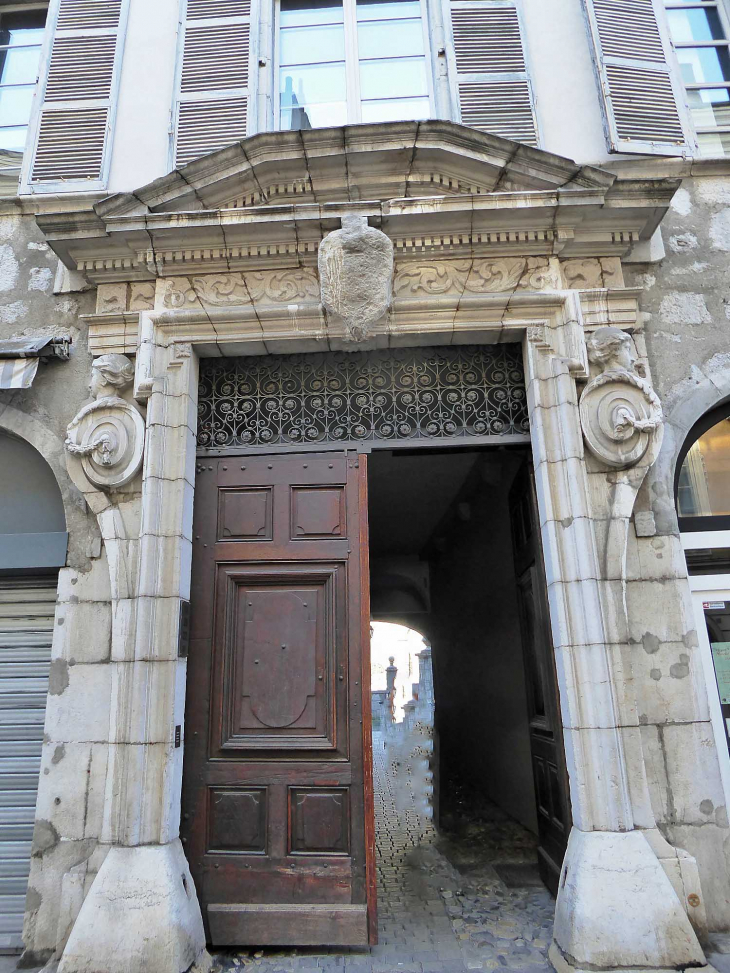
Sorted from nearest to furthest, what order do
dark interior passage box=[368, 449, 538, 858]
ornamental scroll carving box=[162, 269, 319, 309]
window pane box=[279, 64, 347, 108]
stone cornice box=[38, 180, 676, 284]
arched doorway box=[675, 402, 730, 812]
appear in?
arched doorway box=[675, 402, 730, 812] → stone cornice box=[38, 180, 676, 284] → ornamental scroll carving box=[162, 269, 319, 309] → window pane box=[279, 64, 347, 108] → dark interior passage box=[368, 449, 538, 858]

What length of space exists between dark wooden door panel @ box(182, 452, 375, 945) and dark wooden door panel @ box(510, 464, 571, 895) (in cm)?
116

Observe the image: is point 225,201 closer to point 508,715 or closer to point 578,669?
point 578,669

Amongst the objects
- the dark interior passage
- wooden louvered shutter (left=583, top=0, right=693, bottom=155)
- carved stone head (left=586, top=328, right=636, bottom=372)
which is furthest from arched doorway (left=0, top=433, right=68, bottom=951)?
wooden louvered shutter (left=583, top=0, right=693, bottom=155)

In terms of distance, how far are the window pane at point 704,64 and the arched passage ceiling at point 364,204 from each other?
189 centimetres

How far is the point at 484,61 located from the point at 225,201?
2.37 m

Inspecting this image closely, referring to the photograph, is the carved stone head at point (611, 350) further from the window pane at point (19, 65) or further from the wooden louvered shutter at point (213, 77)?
the window pane at point (19, 65)

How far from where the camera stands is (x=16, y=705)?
4.00 meters

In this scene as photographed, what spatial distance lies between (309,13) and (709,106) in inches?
131

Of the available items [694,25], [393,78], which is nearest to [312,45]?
[393,78]

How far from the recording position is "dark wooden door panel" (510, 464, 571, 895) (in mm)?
3873

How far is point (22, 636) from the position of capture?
13.5 ft

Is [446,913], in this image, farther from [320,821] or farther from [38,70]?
[38,70]

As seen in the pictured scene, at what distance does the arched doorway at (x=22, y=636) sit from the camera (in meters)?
3.77

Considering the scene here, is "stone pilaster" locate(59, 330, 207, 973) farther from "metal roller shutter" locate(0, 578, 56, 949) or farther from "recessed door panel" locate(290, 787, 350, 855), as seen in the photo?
"metal roller shutter" locate(0, 578, 56, 949)
